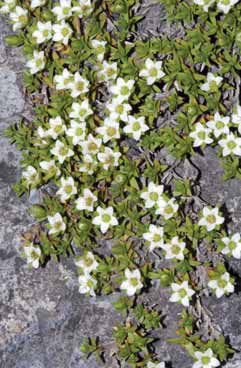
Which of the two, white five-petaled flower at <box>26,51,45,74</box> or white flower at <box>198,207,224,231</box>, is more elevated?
white five-petaled flower at <box>26,51,45,74</box>

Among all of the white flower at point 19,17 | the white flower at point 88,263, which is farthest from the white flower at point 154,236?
the white flower at point 19,17

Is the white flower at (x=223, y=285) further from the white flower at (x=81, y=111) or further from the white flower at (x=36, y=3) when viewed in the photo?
the white flower at (x=36, y=3)

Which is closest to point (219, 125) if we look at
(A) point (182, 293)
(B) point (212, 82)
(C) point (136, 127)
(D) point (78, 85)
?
(B) point (212, 82)

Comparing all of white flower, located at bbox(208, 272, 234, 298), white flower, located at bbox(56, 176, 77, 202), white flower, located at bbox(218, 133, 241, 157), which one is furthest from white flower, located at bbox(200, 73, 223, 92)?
white flower, located at bbox(208, 272, 234, 298)

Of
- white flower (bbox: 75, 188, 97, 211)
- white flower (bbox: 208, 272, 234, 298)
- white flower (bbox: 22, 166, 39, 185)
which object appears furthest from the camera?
white flower (bbox: 22, 166, 39, 185)

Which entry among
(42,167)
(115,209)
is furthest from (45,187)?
(115,209)

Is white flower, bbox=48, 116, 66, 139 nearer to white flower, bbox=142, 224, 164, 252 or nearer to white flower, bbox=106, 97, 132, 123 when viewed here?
white flower, bbox=106, 97, 132, 123
